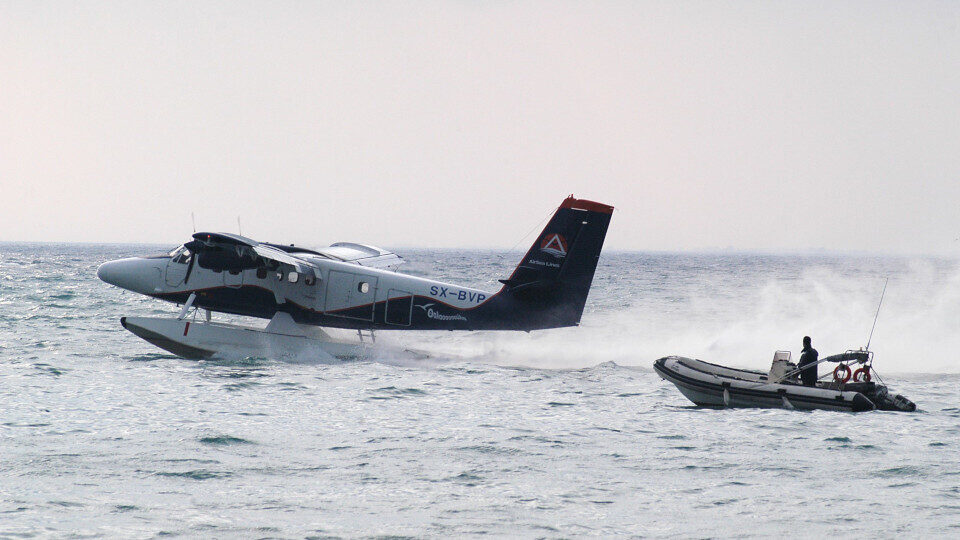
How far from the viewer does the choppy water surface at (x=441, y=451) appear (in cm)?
984

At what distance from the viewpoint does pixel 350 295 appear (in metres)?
22.9

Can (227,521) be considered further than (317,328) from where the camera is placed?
No

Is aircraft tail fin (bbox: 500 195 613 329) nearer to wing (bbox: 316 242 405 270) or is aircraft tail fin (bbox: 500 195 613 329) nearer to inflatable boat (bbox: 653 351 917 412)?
inflatable boat (bbox: 653 351 917 412)

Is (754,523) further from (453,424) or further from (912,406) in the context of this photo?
(912,406)

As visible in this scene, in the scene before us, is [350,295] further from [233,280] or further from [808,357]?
[808,357]

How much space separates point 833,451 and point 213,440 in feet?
30.5

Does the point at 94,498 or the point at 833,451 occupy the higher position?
the point at 833,451

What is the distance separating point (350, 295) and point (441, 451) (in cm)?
1057

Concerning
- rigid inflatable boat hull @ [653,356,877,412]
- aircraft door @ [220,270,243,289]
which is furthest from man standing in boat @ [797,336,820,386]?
aircraft door @ [220,270,243,289]

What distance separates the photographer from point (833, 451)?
43.1 ft

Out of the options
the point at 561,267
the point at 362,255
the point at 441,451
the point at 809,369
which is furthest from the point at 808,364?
the point at 362,255

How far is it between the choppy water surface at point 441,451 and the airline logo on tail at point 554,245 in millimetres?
2975

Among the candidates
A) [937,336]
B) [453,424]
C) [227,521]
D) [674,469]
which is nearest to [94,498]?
[227,521]

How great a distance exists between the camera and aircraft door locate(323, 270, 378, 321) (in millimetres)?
22734
